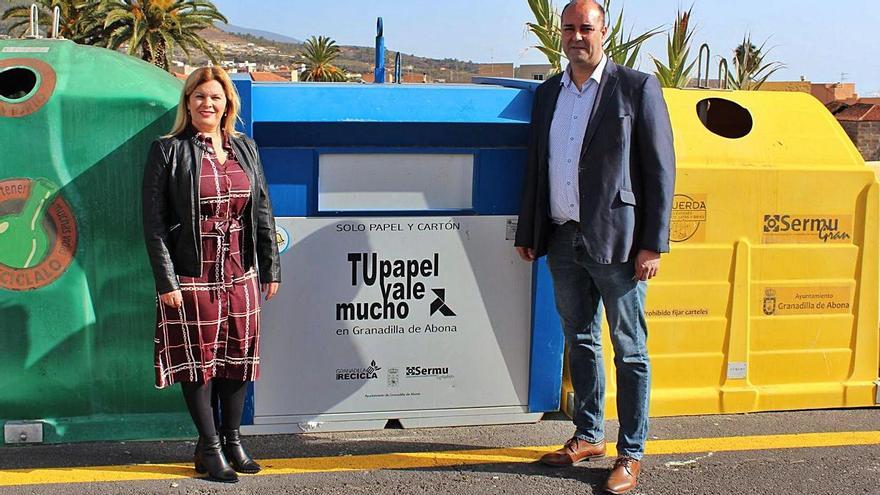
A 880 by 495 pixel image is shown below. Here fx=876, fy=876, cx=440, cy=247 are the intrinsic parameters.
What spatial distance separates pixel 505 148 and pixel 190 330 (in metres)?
1.39

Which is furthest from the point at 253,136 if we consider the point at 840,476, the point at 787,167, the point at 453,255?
the point at 840,476

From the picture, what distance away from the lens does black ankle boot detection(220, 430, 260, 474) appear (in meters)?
3.18

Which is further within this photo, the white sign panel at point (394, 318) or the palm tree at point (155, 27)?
the palm tree at point (155, 27)

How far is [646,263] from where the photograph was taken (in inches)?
118

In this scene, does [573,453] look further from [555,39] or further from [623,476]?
[555,39]

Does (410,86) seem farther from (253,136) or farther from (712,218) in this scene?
(712,218)

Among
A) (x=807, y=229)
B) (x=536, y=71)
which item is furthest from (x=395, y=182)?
(x=536, y=71)

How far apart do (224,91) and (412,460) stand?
153 centimetres

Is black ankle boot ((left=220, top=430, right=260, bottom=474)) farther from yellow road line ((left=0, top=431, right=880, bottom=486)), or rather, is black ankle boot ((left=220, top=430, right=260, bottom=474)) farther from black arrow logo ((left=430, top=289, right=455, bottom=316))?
black arrow logo ((left=430, top=289, right=455, bottom=316))

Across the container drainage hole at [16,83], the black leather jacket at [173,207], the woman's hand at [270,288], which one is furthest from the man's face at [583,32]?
the container drainage hole at [16,83]

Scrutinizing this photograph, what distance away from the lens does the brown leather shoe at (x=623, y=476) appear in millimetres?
3094

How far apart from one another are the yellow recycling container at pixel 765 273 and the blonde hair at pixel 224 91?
5.98ft

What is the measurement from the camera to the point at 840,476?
3.28m

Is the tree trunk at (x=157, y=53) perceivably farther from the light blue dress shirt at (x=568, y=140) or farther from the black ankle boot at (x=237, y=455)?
the light blue dress shirt at (x=568, y=140)
